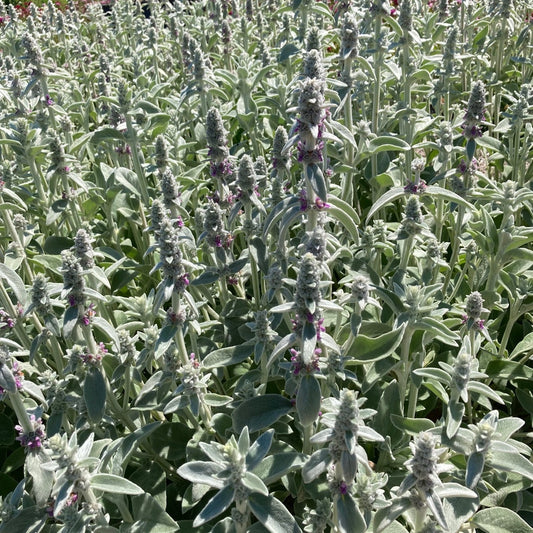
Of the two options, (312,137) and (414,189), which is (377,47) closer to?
(414,189)

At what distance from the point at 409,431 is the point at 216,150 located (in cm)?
204

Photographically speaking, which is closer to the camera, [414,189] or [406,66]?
[414,189]

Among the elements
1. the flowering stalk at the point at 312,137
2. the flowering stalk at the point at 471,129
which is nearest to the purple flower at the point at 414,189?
the flowering stalk at the point at 471,129

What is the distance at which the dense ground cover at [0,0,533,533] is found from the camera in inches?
96.8

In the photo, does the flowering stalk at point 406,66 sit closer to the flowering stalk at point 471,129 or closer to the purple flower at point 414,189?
the flowering stalk at point 471,129

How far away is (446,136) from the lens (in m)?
4.14

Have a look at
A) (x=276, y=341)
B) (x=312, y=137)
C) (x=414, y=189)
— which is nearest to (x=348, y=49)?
(x=414, y=189)

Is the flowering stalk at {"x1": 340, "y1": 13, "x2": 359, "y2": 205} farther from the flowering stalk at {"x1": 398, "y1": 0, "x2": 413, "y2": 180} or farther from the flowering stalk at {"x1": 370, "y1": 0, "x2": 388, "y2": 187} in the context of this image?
the flowering stalk at {"x1": 398, "y1": 0, "x2": 413, "y2": 180}

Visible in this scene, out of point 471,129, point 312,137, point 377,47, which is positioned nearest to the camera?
point 312,137

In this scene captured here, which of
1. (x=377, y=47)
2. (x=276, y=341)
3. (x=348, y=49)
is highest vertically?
(x=348, y=49)

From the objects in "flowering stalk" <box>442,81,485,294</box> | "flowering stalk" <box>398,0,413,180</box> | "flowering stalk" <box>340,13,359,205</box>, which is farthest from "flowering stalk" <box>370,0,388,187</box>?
"flowering stalk" <box>442,81,485,294</box>

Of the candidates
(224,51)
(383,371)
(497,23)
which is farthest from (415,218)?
(497,23)

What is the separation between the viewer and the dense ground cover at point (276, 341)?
246cm

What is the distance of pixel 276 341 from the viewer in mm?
3254
